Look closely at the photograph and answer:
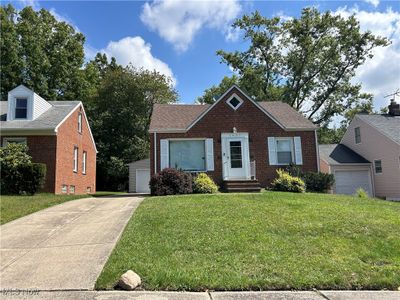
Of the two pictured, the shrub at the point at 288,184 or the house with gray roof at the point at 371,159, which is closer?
the shrub at the point at 288,184

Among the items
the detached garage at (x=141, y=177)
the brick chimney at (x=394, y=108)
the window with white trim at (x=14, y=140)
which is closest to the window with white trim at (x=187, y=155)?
the window with white trim at (x=14, y=140)

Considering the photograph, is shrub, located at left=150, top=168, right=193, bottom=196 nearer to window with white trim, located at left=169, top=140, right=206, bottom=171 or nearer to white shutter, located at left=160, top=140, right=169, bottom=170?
white shutter, located at left=160, top=140, right=169, bottom=170

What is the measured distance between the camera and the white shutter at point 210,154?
689 inches

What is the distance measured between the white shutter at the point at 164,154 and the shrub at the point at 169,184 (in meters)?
2.20

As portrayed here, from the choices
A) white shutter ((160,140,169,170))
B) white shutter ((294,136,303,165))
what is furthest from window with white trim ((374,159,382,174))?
white shutter ((160,140,169,170))

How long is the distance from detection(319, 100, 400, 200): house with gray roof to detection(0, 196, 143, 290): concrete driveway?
Result: 17.7 m

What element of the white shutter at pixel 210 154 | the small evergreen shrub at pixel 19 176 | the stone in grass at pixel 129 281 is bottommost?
the stone in grass at pixel 129 281

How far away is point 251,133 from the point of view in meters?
18.0

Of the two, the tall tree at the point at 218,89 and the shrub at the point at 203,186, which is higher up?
the tall tree at the point at 218,89

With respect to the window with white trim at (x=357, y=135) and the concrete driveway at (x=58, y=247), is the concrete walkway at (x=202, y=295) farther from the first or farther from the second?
the window with white trim at (x=357, y=135)

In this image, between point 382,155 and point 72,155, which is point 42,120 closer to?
point 72,155

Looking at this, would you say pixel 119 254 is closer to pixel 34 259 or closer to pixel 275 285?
pixel 34 259

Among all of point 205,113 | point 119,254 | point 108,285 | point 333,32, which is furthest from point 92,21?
point 333,32

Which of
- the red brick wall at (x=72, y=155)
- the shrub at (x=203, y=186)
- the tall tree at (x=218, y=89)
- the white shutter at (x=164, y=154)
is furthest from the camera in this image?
the tall tree at (x=218, y=89)
